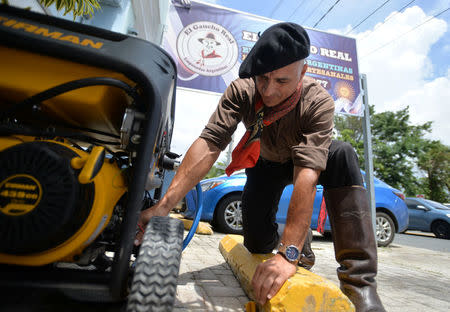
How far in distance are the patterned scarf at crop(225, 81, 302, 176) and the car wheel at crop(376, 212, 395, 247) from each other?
450 cm

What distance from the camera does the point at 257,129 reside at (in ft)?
5.18

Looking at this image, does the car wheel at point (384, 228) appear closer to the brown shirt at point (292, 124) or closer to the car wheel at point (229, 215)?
the car wheel at point (229, 215)

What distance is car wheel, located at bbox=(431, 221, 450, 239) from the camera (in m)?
9.33

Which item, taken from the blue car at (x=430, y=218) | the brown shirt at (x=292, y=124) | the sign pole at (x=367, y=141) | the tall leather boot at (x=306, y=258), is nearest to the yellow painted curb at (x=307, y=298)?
the brown shirt at (x=292, y=124)

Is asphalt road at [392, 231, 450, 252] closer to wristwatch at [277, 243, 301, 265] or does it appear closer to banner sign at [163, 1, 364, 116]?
banner sign at [163, 1, 364, 116]

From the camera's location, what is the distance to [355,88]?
580 cm

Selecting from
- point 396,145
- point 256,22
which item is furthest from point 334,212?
point 396,145

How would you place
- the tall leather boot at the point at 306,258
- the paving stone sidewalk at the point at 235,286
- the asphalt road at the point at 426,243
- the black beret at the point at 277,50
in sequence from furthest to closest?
the asphalt road at the point at 426,243 → the tall leather boot at the point at 306,258 → the paving stone sidewalk at the point at 235,286 → the black beret at the point at 277,50

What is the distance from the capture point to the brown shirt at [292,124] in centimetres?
138

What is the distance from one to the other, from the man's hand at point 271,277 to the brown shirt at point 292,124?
470 millimetres

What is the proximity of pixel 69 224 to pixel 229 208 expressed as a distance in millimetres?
3659

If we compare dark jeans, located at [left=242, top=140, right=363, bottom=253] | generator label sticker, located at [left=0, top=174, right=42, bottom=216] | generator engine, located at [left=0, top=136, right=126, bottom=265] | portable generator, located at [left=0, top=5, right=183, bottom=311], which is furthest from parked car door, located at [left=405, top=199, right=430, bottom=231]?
generator label sticker, located at [left=0, top=174, right=42, bottom=216]

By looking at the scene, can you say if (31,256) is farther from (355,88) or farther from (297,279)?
(355,88)

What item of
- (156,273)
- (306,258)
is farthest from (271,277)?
(306,258)
